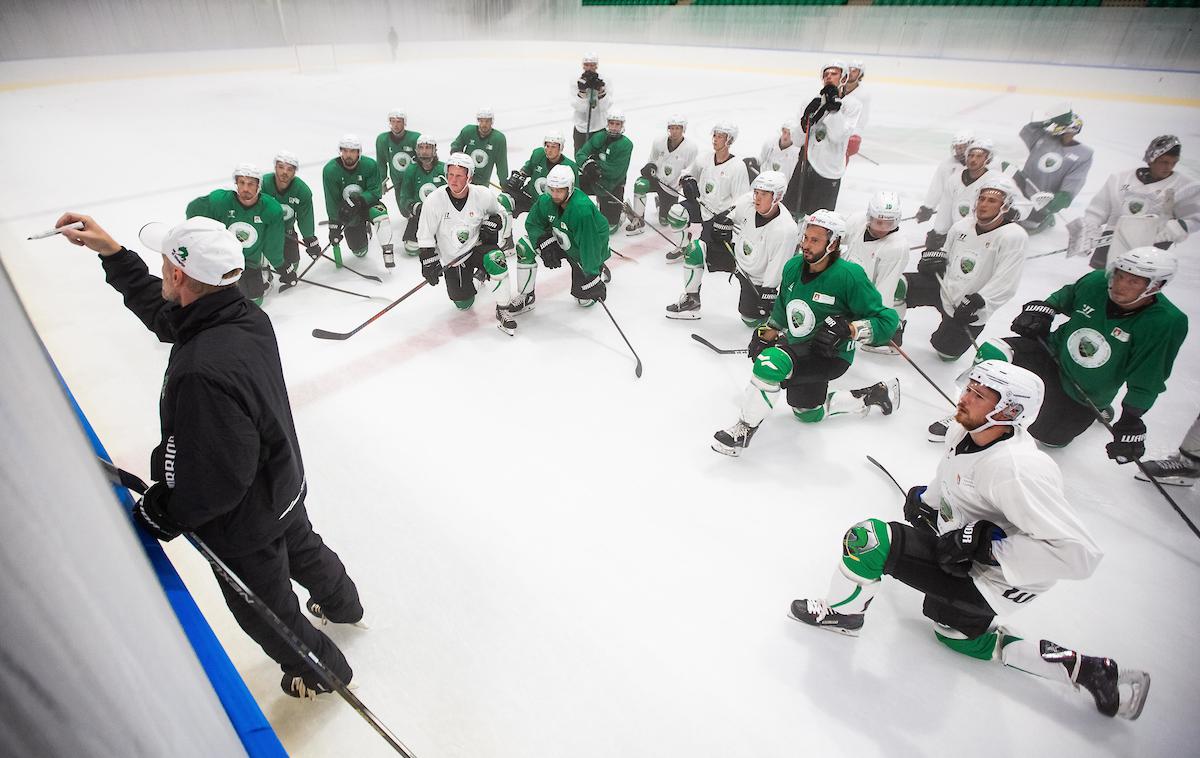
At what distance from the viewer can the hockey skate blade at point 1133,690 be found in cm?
185

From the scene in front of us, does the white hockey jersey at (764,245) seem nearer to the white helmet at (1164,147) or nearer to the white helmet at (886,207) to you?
the white helmet at (886,207)

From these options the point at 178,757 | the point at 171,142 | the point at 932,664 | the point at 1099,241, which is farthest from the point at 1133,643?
the point at 171,142

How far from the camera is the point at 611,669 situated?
1985mm

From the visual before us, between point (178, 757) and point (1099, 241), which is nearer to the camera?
point (178, 757)

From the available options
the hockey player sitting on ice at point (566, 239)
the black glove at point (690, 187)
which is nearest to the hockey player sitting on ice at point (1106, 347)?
the hockey player sitting on ice at point (566, 239)

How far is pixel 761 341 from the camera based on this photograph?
3109 mm

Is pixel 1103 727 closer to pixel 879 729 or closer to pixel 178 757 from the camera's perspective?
pixel 879 729

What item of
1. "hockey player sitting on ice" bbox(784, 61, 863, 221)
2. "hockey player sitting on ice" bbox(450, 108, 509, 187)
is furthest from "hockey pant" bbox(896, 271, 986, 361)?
"hockey player sitting on ice" bbox(450, 108, 509, 187)

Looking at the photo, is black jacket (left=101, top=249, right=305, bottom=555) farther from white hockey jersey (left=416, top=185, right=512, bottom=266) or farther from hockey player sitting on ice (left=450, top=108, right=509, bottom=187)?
hockey player sitting on ice (left=450, top=108, right=509, bottom=187)

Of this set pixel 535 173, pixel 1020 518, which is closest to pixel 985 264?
pixel 1020 518

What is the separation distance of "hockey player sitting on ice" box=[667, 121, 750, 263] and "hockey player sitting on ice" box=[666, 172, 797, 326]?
0.41 metres

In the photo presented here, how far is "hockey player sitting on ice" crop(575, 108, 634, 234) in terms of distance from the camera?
5672 millimetres

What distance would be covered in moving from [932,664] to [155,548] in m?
2.32

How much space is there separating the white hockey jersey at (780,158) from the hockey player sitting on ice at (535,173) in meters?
1.89
